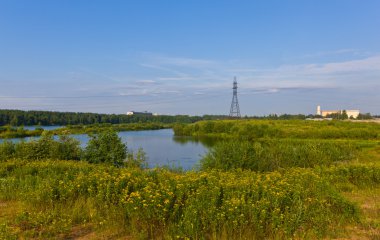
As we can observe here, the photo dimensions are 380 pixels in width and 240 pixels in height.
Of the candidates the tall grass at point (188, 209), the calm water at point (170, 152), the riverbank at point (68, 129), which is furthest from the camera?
the calm water at point (170, 152)

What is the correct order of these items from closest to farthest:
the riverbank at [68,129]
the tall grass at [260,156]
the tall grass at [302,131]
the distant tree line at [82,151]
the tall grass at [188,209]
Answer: the tall grass at [188,209], the tall grass at [260,156], the distant tree line at [82,151], the riverbank at [68,129], the tall grass at [302,131]

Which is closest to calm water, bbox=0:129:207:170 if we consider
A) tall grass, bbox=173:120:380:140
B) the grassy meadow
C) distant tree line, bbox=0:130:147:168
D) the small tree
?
distant tree line, bbox=0:130:147:168

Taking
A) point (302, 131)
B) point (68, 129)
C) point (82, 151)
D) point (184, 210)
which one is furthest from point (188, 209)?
point (302, 131)

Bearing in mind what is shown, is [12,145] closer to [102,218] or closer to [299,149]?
[102,218]

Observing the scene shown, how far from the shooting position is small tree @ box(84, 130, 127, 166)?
13703 mm

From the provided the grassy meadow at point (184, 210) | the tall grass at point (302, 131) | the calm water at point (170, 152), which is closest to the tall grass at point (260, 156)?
the calm water at point (170, 152)

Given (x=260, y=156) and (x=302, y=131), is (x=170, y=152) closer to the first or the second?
(x=260, y=156)

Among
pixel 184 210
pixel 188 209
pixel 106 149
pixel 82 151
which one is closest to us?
pixel 188 209

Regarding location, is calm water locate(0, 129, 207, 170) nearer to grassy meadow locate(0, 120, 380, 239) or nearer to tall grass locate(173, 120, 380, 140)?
grassy meadow locate(0, 120, 380, 239)

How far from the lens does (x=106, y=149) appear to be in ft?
45.6

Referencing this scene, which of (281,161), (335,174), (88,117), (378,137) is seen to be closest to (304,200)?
(335,174)

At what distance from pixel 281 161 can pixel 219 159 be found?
3.67 metres

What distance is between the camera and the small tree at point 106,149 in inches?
539

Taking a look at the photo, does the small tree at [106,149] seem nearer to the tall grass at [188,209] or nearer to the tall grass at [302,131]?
the tall grass at [188,209]
